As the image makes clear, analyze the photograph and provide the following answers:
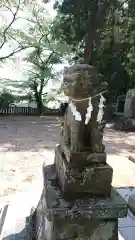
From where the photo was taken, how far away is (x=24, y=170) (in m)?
4.98

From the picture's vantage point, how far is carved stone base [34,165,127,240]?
159cm

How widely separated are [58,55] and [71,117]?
10.8 metres

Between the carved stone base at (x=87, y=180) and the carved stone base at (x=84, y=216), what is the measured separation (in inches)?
1.7

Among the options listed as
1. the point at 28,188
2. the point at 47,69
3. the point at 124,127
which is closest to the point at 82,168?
the point at 28,188

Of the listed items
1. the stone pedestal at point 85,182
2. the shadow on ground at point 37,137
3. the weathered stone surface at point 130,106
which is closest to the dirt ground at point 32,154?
the shadow on ground at point 37,137

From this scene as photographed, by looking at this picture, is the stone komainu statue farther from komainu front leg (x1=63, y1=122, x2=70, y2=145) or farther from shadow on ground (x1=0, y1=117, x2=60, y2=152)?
shadow on ground (x1=0, y1=117, x2=60, y2=152)

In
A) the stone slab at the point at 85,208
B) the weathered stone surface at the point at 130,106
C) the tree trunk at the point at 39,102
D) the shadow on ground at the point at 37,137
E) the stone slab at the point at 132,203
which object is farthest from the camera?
the tree trunk at the point at 39,102

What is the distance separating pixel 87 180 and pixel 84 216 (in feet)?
0.62

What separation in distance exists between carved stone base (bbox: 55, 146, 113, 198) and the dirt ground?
230cm

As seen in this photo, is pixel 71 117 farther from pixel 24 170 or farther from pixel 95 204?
pixel 24 170

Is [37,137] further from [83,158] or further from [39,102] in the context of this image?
[83,158]

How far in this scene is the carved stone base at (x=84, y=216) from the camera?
62.5 inches

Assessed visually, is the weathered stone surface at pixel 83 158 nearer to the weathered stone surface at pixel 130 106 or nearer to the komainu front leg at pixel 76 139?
the komainu front leg at pixel 76 139

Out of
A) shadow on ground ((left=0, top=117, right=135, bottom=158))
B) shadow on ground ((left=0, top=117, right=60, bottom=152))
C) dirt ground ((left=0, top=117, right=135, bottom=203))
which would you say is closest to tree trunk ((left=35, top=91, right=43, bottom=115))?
shadow on ground ((left=0, top=117, right=60, bottom=152))
